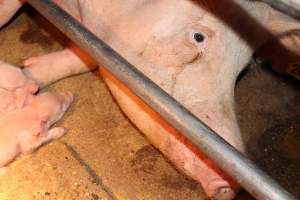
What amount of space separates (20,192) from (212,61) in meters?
0.97

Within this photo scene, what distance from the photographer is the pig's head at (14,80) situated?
202 centimetres

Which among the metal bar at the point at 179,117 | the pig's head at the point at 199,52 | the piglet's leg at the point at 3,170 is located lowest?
the piglet's leg at the point at 3,170

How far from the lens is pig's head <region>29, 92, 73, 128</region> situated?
2.03 metres

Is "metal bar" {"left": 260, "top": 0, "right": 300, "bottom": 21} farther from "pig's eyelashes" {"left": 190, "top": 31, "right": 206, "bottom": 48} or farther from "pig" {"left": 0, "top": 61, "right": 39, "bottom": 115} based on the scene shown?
"pig" {"left": 0, "top": 61, "right": 39, "bottom": 115}

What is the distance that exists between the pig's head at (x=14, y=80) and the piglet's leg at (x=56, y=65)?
8cm

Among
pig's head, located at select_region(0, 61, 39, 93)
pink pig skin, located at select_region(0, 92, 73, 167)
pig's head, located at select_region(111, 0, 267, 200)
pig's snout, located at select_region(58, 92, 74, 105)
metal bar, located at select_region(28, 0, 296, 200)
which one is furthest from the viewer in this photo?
pig's snout, located at select_region(58, 92, 74, 105)

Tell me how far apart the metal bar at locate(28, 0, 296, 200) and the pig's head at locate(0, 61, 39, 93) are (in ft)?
1.50

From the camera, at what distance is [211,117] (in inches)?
68.0

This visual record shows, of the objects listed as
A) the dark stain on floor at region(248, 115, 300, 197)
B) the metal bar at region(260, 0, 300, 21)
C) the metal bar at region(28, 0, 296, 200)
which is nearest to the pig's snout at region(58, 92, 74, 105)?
the metal bar at region(28, 0, 296, 200)

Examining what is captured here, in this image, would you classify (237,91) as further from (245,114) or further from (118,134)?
(118,134)

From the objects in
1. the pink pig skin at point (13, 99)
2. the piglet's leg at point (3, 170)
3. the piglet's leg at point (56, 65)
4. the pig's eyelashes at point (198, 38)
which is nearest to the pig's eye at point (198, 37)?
the pig's eyelashes at point (198, 38)

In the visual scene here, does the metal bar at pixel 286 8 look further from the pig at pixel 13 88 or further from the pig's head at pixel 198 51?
the pig at pixel 13 88

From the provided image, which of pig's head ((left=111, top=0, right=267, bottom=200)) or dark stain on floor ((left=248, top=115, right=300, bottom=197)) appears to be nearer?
pig's head ((left=111, top=0, right=267, bottom=200))

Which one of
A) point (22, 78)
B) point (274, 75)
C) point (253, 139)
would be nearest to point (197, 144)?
point (253, 139)
